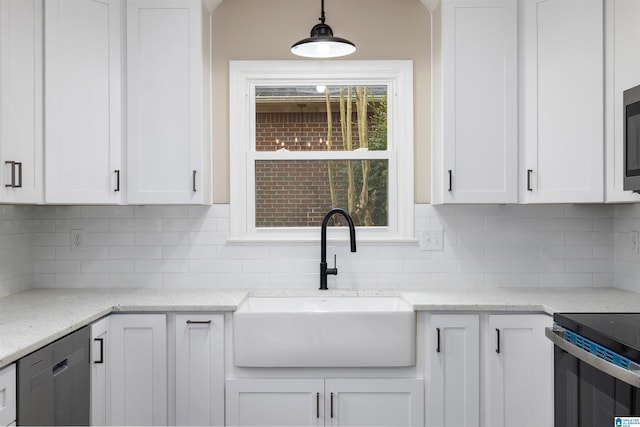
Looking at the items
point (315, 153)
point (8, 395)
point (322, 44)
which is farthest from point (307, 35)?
point (8, 395)

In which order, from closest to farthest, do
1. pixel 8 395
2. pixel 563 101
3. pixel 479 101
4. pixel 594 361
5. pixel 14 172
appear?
1. pixel 8 395
2. pixel 594 361
3. pixel 14 172
4. pixel 563 101
5. pixel 479 101

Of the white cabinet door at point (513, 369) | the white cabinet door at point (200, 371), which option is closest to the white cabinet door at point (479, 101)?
the white cabinet door at point (513, 369)

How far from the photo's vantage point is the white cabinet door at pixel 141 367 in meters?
2.26

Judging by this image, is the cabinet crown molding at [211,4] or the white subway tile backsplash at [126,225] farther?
the white subway tile backsplash at [126,225]

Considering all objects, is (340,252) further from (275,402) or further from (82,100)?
(82,100)

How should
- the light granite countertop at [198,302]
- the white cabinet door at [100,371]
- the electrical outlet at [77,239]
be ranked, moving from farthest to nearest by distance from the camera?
the electrical outlet at [77,239] → the white cabinet door at [100,371] → the light granite countertop at [198,302]

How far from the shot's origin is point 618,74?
7.52ft

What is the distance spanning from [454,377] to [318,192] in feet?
4.02

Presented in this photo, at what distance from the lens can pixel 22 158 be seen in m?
2.12

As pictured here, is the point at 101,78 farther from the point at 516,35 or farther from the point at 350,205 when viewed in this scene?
the point at 516,35

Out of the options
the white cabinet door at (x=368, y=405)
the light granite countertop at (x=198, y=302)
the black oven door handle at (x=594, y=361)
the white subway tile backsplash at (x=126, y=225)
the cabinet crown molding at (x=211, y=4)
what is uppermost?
Result: the cabinet crown molding at (x=211, y=4)

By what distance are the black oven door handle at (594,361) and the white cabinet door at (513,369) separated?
12.3 inches

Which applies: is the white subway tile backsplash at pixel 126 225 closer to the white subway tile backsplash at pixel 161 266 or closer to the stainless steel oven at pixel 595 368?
the white subway tile backsplash at pixel 161 266

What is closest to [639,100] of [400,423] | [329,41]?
[329,41]
